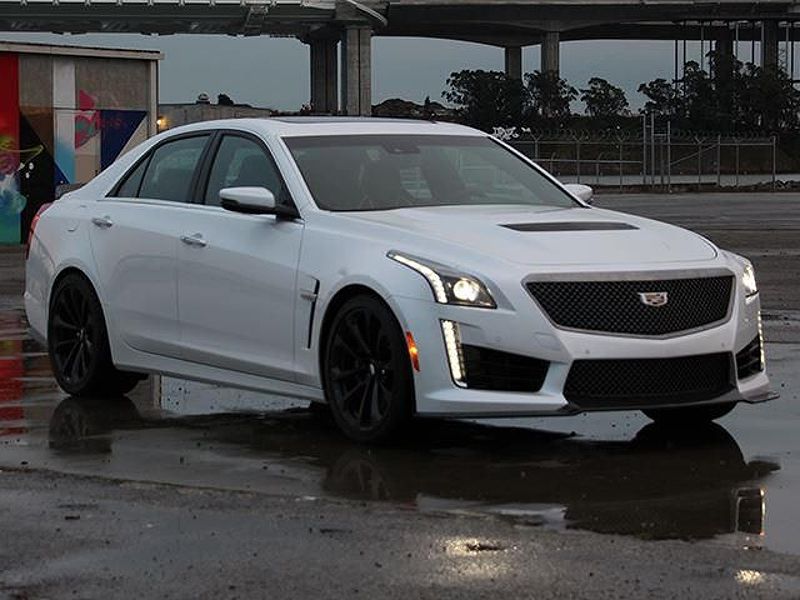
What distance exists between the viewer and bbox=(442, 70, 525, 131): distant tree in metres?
104

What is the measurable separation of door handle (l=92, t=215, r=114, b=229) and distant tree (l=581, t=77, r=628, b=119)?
3869 inches

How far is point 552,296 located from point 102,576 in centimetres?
287

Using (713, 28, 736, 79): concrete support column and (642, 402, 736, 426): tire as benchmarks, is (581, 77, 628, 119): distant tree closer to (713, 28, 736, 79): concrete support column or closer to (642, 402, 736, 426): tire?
(713, 28, 736, 79): concrete support column

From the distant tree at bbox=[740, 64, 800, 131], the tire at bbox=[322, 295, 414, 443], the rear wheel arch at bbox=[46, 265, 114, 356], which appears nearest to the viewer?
the tire at bbox=[322, 295, 414, 443]

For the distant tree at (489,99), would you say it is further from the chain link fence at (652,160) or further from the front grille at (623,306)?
the front grille at (623,306)

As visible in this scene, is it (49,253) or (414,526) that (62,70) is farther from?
(414,526)

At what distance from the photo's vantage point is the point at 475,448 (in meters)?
8.46

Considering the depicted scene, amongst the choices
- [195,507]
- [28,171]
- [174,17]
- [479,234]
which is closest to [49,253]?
[479,234]

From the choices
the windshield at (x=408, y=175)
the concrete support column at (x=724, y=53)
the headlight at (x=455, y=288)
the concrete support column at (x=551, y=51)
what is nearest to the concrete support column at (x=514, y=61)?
the concrete support column at (x=551, y=51)

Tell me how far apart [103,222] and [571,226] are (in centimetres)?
302

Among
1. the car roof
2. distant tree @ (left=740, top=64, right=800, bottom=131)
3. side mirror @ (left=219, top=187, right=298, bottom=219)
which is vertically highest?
distant tree @ (left=740, top=64, right=800, bottom=131)

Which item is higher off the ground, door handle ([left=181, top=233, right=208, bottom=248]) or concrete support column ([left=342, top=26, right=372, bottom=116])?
concrete support column ([left=342, top=26, right=372, bottom=116])

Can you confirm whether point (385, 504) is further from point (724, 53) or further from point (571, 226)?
point (724, 53)

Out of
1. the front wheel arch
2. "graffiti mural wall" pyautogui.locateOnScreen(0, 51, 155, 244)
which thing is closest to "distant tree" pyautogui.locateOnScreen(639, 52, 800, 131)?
"graffiti mural wall" pyautogui.locateOnScreen(0, 51, 155, 244)
